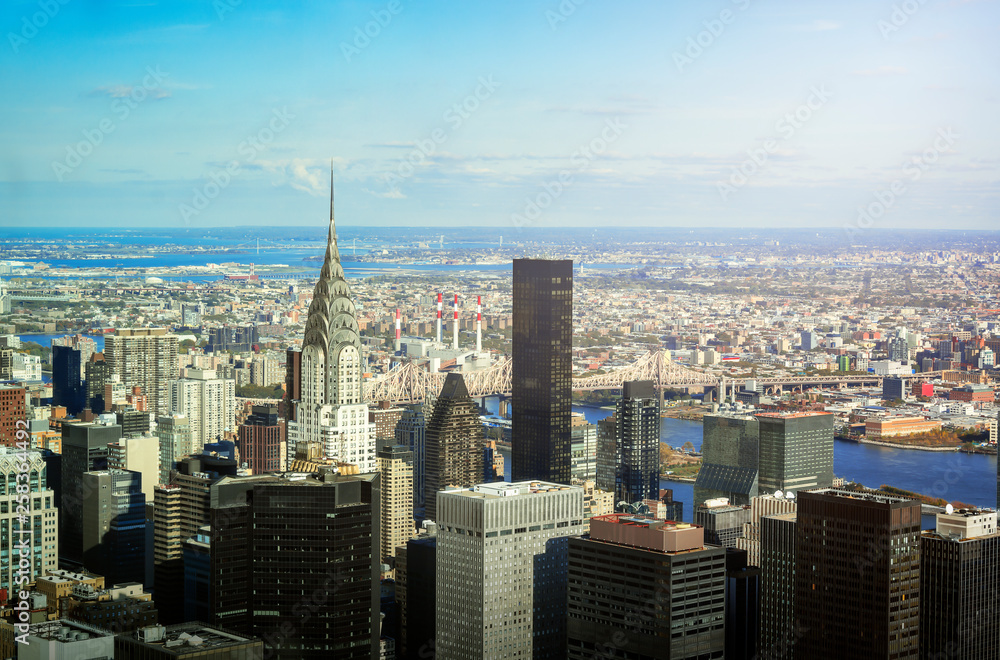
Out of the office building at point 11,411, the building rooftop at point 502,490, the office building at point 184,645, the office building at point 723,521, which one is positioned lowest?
the office building at point 723,521

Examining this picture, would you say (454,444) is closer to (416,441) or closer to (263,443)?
(416,441)

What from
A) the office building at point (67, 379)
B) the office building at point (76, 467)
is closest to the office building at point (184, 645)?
the office building at point (76, 467)

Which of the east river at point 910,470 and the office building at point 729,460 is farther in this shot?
the east river at point 910,470

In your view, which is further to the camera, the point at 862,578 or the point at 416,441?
the point at 416,441

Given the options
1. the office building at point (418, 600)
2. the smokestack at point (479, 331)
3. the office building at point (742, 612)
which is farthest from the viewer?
the smokestack at point (479, 331)

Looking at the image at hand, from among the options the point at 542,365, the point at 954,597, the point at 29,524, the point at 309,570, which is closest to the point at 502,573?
the point at 309,570

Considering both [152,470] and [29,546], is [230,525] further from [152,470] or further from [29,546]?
[152,470]

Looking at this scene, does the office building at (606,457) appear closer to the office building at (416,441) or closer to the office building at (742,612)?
the office building at (416,441)
